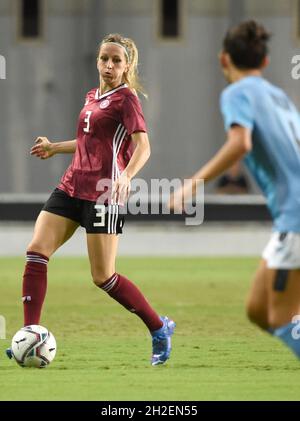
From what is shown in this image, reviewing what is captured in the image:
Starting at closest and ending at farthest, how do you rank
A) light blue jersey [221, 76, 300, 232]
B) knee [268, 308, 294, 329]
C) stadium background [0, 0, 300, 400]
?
light blue jersey [221, 76, 300, 232] < knee [268, 308, 294, 329] < stadium background [0, 0, 300, 400]

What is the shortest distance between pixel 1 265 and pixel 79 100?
321 inches

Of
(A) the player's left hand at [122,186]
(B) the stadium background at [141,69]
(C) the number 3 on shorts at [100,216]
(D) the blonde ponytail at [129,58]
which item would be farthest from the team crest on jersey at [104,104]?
(B) the stadium background at [141,69]

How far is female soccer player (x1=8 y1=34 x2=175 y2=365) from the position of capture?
32.2ft

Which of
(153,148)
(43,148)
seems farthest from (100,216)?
(153,148)

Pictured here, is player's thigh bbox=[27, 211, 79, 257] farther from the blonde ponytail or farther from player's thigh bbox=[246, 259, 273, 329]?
player's thigh bbox=[246, 259, 273, 329]

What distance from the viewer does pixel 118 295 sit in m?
9.98

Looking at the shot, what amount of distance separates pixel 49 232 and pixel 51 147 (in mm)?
921

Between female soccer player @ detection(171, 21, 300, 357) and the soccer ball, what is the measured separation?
259 cm

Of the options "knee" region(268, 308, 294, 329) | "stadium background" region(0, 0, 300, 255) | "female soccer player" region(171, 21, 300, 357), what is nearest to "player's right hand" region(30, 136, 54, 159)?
"female soccer player" region(171, 21, 300, 357)

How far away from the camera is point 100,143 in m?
9.95

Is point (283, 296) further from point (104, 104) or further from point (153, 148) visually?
point (153, 148)

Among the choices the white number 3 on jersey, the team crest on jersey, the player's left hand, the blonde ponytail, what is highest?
the blonde ponytail
